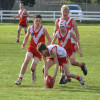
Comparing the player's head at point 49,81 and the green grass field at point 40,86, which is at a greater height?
the player's head at point 49,81

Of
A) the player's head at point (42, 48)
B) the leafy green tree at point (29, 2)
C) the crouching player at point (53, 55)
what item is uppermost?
the player's head at point (42, 48)

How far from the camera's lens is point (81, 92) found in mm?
9539

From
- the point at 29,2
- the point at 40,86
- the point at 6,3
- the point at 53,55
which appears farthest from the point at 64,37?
the point at 29,2

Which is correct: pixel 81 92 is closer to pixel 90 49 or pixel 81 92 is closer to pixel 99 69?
pixel 99 69

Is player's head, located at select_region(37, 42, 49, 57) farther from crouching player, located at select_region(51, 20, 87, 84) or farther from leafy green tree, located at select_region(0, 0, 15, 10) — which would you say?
leafy green tree, located at select_region(0, 0, 15, 10)

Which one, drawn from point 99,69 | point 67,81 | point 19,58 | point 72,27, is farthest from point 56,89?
point 19,58

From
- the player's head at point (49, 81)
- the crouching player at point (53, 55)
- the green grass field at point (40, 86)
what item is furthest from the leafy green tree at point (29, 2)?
the player's head at point (49, 81)

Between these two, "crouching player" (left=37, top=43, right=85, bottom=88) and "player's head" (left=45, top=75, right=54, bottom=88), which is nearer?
"crouching player" (left=37, top=43, right=85, bottom=88)

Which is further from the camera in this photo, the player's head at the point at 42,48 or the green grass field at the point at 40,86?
the player's head at the point at 42,48

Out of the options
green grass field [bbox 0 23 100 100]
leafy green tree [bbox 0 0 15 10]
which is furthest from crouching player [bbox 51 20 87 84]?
leafy green tree [bbox 0 0 15 10]

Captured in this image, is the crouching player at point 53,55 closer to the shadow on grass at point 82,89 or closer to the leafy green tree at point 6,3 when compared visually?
the shadow on grass at point 82,89

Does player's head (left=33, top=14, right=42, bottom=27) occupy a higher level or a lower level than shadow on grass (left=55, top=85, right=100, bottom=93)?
higher

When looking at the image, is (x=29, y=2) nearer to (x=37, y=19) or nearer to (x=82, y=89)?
(x=37, y=19)

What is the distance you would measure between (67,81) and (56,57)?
1850 mm
